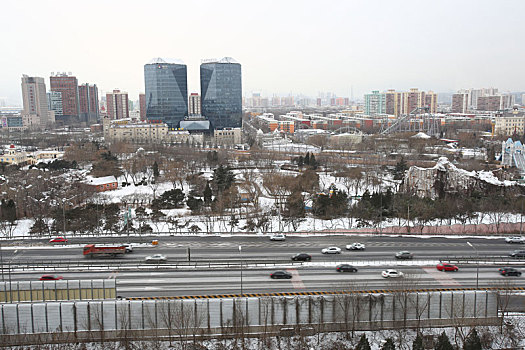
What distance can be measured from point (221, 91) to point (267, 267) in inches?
1558

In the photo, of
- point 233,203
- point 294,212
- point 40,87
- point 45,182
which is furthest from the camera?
point 40,87

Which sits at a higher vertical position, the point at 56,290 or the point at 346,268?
the point at 56,290

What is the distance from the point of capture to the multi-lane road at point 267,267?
10328mm

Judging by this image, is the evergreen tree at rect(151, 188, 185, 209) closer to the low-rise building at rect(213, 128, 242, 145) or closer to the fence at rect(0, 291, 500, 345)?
the fence at rect(0, 291, 500, 345)

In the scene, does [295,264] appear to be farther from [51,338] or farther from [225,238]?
[51,338]

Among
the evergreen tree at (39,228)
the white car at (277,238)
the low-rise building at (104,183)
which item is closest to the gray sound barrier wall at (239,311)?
the white car at (277,238)

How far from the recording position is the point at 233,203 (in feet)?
63.0

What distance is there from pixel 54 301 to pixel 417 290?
741cm

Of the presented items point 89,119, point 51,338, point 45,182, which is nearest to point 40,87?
point 89,119

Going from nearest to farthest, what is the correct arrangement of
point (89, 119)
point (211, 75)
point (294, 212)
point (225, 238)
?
point (225, 238)
point (294, 212)
point (211, 75)
point (89, 119)

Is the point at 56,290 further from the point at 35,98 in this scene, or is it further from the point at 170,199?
the point at 35,98

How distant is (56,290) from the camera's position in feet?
30.0

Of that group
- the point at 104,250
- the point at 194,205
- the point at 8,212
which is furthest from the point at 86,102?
the point at 104,250

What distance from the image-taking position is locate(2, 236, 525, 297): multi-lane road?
33.9ft
